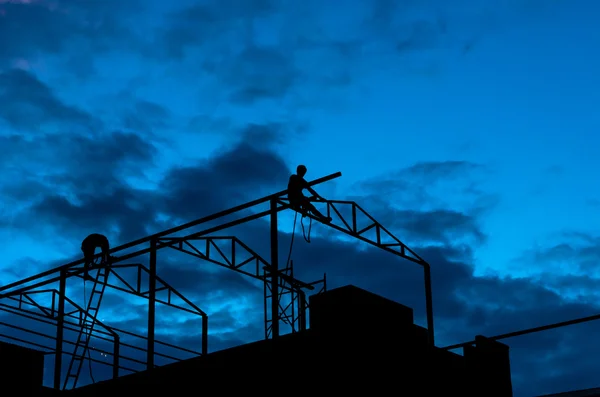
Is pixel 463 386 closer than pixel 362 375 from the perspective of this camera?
No

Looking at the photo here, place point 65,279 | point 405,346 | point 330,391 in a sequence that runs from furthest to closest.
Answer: point 65,279 < point 405,346 < point 330,391

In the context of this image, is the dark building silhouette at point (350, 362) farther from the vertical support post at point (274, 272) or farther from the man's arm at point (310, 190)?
the man's arm at point (310, 190)

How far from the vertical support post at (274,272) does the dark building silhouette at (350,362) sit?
0.92 meters

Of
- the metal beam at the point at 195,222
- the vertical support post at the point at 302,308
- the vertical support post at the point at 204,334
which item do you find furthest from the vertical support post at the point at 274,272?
the vertical support post at the point at 204,334

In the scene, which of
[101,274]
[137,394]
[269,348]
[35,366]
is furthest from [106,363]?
[269,348]

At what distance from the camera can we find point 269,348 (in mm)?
13844

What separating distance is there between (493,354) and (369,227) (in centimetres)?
660

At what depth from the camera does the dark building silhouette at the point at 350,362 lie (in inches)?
525

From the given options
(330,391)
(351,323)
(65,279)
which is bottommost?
(330,391)

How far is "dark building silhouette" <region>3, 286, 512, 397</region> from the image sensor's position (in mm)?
13336

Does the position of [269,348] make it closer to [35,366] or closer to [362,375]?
[362,375]

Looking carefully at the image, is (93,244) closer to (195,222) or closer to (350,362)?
(195,222)

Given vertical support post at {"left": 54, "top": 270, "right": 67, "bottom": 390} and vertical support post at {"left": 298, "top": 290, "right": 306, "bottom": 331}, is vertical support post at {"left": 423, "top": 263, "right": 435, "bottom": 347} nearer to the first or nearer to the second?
vertical support post at {"left": 298, "top": 290, "right": 306, "bottom": 331}

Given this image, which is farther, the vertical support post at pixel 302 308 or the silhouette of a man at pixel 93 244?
the vertical support post at pixel 302 308
